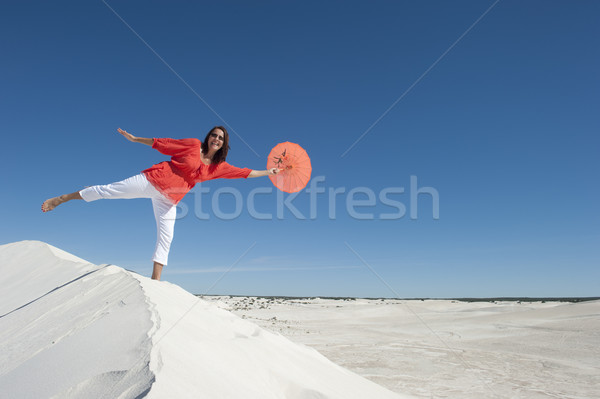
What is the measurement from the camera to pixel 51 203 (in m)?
4.99

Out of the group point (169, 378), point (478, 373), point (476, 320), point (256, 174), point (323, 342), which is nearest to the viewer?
point (169, 378)

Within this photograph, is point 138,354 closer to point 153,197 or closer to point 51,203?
point 153,197

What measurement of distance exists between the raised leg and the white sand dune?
3.74 feet

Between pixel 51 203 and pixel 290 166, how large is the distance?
139 inches

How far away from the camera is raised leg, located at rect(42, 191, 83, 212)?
16.2ft

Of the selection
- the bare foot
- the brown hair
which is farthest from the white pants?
the brown hair

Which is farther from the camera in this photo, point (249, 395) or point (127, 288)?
point (127, 288)

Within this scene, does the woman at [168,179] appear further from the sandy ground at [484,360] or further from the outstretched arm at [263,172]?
the sandy ground at [484,360]

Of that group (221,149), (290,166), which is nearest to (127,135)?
(221,149)

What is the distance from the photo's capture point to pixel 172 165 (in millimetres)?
5164

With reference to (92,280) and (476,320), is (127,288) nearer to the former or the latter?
(92,280)

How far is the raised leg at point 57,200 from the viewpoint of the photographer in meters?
4.93

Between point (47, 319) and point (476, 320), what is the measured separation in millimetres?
17272

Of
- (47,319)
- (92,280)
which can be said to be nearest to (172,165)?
(92,280)
